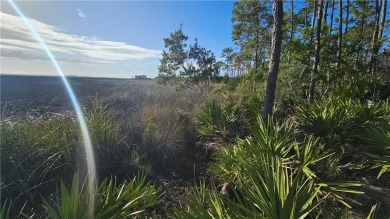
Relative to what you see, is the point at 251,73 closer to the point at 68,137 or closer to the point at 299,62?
the point at 299,62

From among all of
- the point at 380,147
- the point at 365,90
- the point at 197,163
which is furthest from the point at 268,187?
the point at 365,90

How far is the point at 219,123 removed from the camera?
8508mm

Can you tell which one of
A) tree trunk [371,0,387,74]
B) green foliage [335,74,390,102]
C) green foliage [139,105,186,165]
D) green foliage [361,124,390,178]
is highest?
tree trunk [371,0,387,74]

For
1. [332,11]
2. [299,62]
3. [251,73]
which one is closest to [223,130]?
[299,62]

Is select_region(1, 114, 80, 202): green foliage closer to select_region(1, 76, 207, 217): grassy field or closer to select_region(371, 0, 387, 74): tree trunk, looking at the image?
select_region(1, 76, 207, 217): grassy field

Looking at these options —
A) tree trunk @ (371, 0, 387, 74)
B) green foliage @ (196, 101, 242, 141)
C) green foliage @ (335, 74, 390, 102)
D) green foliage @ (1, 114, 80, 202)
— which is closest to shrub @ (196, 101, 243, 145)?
green foliage @ (196, 101, 242, 141)

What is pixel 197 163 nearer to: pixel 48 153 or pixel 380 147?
pixel 48 153

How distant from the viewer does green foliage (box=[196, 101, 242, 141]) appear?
8.38 m

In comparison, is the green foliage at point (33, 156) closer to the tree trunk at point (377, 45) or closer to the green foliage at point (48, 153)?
the green foliage at point (48, 153)

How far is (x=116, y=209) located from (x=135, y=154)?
13.8 ft

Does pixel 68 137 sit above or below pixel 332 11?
below

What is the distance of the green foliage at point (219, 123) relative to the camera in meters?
8.38

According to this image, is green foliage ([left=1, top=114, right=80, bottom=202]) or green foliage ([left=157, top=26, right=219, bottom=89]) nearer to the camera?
green foliage ([left=1, top=114, right=80, bottom=202])

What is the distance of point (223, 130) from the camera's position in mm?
8359
